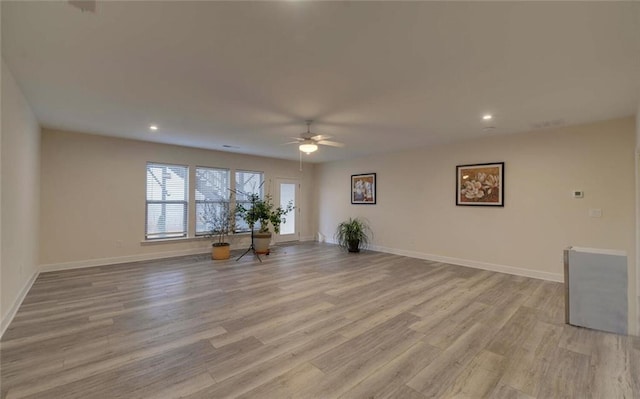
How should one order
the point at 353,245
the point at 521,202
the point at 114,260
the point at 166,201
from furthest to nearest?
the point at 353,245 → the point at 166,201 → the point at 114,260 → the point at 521,202

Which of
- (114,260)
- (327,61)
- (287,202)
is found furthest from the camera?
(287,202)

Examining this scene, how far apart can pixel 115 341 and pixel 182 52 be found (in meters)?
2.65

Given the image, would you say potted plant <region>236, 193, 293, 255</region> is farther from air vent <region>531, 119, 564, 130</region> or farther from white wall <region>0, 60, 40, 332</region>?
air vent <region>531, 119, 564, 130</region>

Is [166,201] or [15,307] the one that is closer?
[15,307]

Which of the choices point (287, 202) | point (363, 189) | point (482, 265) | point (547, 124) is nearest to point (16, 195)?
point (287, 202)

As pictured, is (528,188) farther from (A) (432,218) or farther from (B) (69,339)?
(B) (69,339)

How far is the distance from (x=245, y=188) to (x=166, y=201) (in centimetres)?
197

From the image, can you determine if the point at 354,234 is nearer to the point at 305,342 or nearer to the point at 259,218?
the point at 259,218

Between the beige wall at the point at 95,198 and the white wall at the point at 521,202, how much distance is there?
520cm

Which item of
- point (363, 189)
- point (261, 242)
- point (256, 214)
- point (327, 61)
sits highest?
point (327, 61)

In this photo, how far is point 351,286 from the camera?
13.8ft

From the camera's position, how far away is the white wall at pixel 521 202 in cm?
408

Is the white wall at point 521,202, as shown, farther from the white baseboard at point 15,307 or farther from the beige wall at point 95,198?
the white baseboard at point 15,307

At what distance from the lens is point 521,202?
194 inches
